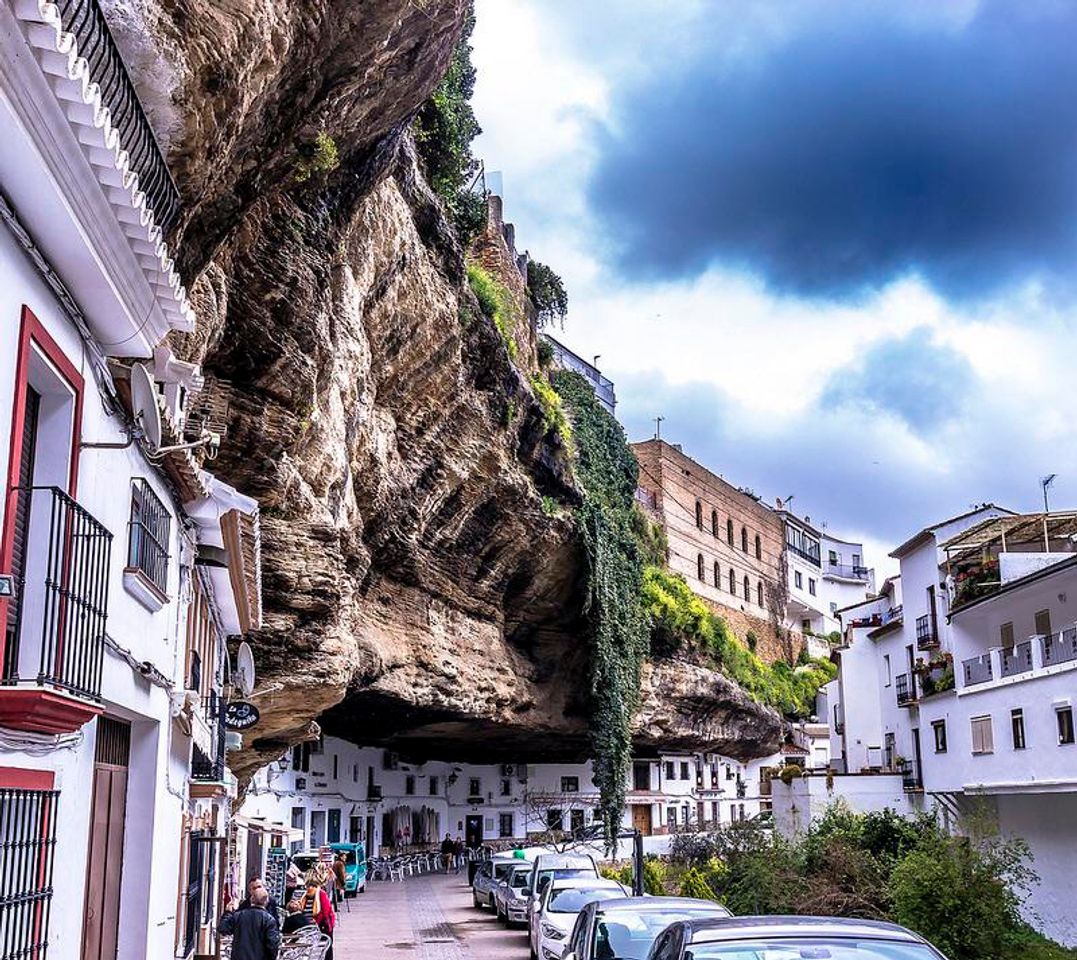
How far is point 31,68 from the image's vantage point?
5.41 metres

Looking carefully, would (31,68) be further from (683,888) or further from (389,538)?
(683,888)

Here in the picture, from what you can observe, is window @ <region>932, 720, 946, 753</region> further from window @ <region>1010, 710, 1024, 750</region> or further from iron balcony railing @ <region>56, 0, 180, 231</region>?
iron balcony railing @ <region>56, 0, 180, 231</region>

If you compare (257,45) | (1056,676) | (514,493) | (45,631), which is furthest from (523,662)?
(45,631)

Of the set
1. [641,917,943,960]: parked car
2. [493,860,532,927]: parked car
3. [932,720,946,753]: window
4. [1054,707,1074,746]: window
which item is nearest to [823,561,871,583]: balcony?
[932,720,946,753]: window

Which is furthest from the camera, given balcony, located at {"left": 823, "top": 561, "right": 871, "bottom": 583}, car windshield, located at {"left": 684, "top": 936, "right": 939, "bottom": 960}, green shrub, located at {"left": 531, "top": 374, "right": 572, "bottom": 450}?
balcony, located at {"left": 823, "top": 561, "right": 871, "bottom": 583}

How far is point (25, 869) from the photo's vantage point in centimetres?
609

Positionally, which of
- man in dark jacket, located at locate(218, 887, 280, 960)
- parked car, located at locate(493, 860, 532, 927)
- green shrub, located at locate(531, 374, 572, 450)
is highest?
green shrub, located at locate(531, 374, 572, 450)

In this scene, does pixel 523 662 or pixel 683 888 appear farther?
pixel 523 662

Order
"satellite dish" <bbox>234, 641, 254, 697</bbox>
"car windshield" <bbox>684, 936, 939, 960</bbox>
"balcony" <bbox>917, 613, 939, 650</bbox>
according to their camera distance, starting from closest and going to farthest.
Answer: "car windshield" <bbox>684, 936, 939, 960</bbox> < "satellite dish" <bbox>234, 641, 254, 697</bbox> < "balcony" <bbox>917, 613, 939, 650</bbox>

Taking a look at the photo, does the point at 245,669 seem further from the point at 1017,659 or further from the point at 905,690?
the point at 905,690

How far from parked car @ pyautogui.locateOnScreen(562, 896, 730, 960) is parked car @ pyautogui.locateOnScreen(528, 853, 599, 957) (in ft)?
32.0

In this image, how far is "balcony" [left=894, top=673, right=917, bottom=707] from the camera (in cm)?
3662

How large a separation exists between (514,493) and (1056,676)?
14.2 metres

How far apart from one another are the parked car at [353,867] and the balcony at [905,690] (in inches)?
697
